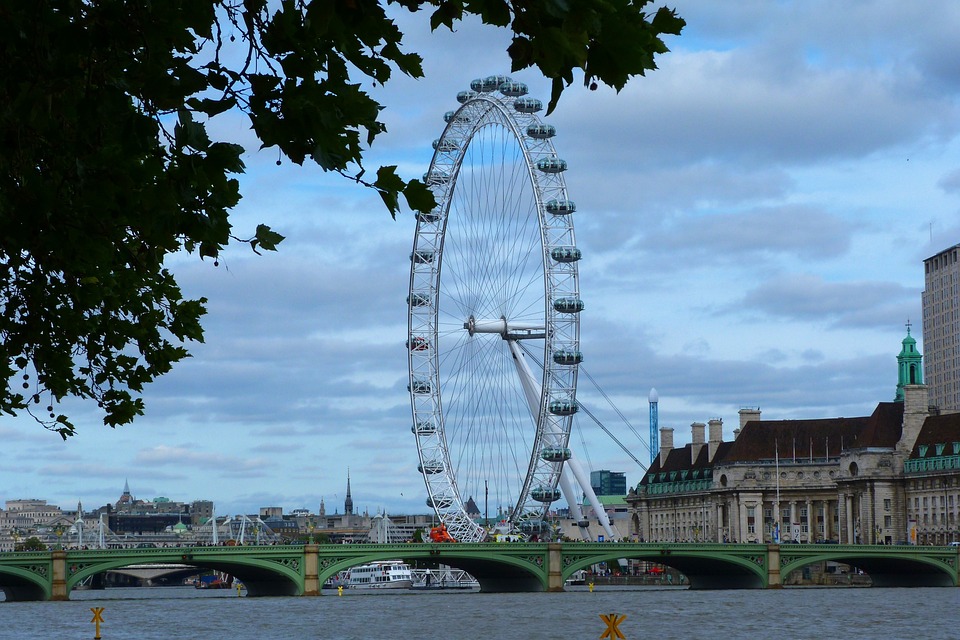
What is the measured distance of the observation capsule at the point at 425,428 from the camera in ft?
→ 360

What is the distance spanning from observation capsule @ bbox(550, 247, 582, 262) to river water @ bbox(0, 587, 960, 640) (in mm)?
20537

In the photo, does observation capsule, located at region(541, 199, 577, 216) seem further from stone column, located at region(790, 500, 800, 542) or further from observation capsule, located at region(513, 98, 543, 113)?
stone column, located at region(790, 500, 800, 542)

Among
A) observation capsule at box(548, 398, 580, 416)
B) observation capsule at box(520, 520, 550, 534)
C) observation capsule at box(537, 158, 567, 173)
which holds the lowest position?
observation capsule at box(520, 520, 550, 534)

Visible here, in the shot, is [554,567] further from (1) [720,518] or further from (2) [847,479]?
(1) [720,518]

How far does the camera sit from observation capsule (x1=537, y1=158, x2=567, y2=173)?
102m

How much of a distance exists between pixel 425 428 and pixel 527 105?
2282 centimetres

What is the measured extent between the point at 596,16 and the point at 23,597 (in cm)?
11251

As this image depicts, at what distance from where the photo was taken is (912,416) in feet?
588

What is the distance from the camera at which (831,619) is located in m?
82.1

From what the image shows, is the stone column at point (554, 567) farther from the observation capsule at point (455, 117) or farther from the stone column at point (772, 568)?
the observation capsule at point (455, 117)

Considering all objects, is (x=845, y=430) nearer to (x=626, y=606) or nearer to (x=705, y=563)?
(x=705, y=563)

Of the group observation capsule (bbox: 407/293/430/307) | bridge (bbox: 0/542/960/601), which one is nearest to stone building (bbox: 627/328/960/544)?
bridge (bbox: 0/542/960/601)

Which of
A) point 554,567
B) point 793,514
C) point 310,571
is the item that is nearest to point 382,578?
point 793,514

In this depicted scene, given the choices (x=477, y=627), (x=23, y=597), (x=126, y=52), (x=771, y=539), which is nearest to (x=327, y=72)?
(x=126, y=52)
